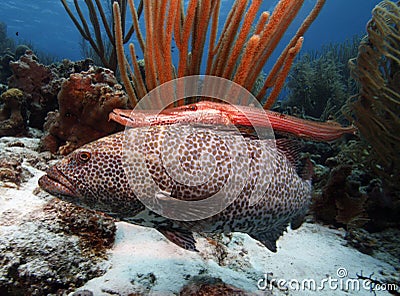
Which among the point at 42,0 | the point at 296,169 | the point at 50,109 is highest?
the point at 42,0

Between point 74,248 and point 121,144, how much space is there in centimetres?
91

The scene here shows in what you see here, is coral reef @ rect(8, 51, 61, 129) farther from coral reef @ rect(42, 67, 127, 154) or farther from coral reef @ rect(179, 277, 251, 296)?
coral reef @ rect(179, 277, 251, 296)

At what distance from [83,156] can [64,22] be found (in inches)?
2840

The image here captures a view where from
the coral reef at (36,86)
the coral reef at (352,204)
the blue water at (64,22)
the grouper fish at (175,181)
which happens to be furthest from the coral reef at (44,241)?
the blue water at (64,22)

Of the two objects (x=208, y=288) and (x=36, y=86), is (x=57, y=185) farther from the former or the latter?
(x=36, y=86)

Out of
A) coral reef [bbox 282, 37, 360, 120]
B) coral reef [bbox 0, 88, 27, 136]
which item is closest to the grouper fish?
coral reef [bbox 0, 88, 27, 136]

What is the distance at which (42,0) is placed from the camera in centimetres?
4750

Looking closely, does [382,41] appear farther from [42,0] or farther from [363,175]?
[42,0]

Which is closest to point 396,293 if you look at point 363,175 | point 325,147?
point 363,175

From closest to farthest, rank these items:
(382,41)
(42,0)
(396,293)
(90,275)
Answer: (90,275) → (396,293) → (382,41) → (42,0)

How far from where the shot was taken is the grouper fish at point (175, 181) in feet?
5.48

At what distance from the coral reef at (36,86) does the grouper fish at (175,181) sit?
13.5ft

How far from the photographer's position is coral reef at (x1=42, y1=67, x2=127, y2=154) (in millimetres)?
3686

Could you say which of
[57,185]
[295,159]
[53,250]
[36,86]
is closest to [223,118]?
[295,159]
